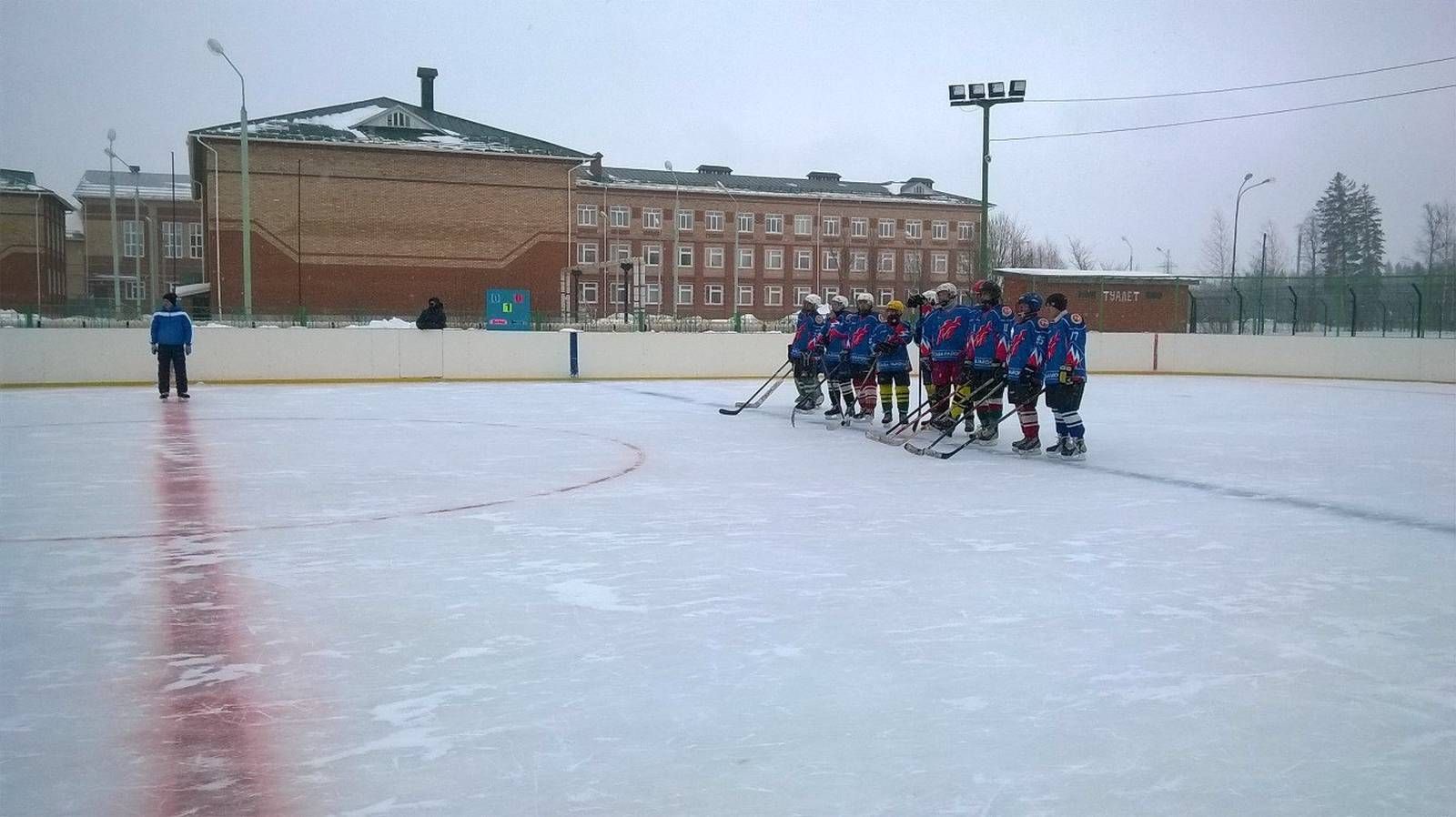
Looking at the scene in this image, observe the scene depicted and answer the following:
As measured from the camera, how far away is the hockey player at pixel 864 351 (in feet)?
39.5

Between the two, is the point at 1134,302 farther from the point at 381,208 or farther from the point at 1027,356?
the point at 381,208

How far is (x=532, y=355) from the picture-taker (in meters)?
20.0

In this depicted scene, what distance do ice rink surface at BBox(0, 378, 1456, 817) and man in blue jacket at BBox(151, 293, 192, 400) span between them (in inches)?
237

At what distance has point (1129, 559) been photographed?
17.6ft

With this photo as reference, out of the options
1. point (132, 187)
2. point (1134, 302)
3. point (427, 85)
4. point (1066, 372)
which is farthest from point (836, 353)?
point (132, 187)

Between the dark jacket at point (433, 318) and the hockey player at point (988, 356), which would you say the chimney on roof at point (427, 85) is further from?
the hockey player at point (988, 356)

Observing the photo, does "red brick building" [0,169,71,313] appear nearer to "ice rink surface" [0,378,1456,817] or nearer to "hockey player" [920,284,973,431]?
"ice rink surface" [0,378,1456,817]

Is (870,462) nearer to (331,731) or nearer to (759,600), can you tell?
(759,600)

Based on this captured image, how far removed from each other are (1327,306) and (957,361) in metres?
15.4

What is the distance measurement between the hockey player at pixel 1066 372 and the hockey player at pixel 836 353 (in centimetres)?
313

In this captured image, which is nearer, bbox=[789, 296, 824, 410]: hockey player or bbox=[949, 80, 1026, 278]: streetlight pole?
bbox=[789, 296, 824, 410]: hockey player

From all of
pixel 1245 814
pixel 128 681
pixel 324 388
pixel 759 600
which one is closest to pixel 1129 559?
pixel 759 600

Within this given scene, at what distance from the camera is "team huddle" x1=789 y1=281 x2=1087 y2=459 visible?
9422 mm

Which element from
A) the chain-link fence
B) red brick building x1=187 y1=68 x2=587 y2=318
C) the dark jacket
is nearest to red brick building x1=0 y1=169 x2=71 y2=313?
red brick building x1=187 y1=68 x2=587 y2=318
